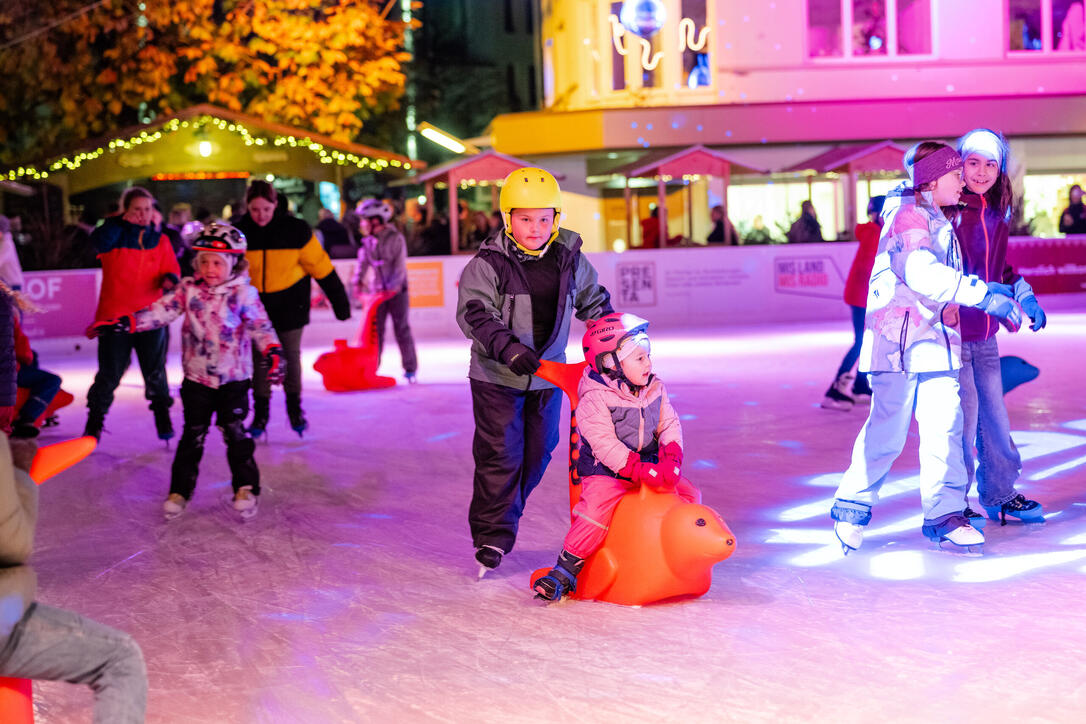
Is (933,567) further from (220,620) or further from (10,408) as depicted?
(10,408)

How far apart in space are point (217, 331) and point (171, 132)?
16.0 m

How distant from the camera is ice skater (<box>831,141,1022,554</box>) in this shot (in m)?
4.83

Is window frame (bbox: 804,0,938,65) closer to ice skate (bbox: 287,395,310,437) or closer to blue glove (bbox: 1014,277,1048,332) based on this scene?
ice skate (bbox: 287,395,310,437)

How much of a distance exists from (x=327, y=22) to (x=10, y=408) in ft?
61.2

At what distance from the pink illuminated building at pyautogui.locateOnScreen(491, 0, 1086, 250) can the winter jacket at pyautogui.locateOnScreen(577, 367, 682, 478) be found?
794 inches

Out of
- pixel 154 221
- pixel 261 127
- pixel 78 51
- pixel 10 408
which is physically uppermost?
pixel 78 51

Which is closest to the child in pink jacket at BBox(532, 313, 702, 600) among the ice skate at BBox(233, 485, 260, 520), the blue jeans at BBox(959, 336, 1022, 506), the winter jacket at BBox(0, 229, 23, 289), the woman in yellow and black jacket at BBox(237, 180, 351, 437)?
the blue jeans at BBox(959, 336, 1022, 506)

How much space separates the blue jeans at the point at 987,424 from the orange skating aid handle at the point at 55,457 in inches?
143

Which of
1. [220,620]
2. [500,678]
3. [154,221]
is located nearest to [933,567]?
[500,678]

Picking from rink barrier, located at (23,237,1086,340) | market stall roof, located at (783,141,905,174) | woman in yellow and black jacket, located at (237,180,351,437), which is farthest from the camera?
market stall roof, located at (783,141,905,174)

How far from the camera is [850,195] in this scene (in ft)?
68.8

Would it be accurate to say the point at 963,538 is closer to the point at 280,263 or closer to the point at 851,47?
the point at 280,263

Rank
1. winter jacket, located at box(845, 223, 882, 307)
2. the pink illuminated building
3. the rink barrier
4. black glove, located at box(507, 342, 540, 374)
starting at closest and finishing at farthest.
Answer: black glove, located at box(507, 342, 540, 374) → winter jacket, located at box(845, 223, 882, 307) → the rink barrier → the pink illuminated building

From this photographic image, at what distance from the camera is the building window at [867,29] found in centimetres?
2511
